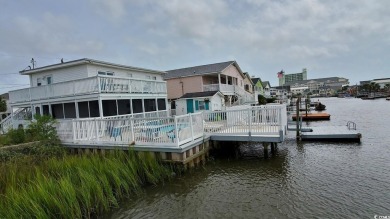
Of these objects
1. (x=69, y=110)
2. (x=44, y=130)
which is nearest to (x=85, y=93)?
(x=44, y=130)

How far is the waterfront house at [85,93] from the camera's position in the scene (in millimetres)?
15375

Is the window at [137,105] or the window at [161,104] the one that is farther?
the window at [161,104]

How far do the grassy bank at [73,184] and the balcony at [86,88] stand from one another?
6.19m

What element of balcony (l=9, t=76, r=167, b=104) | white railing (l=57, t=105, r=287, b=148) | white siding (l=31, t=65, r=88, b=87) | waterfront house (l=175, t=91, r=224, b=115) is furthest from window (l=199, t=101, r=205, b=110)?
white siding (l=31, t=65, r=88, b=87)

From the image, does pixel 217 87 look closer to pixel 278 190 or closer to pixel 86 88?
pixel 86 88

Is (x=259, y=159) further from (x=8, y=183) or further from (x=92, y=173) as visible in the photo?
(x=8, y=183)

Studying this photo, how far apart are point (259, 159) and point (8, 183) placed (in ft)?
34.8

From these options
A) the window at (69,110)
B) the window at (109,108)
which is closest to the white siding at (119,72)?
the window at (109,108)

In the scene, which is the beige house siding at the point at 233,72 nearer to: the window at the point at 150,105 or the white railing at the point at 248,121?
the window at the point at 150,105

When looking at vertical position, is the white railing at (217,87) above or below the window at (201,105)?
above

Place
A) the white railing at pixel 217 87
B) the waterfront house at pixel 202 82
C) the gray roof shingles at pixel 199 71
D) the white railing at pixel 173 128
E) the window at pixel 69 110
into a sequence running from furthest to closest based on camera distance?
the gray roof shingles at pixel 199 71
the waterfront house at pixel 202 82
the white railing at pixel 217 87
the window at pixel 69 110
the white railing at pixel 173 128

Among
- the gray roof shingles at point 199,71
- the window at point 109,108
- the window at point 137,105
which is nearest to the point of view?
the window at point 109,108

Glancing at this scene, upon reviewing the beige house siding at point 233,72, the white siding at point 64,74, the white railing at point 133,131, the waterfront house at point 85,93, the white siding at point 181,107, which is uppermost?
the beige house siding at point 233,72

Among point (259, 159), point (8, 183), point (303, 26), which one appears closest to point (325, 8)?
point (303, 26)
